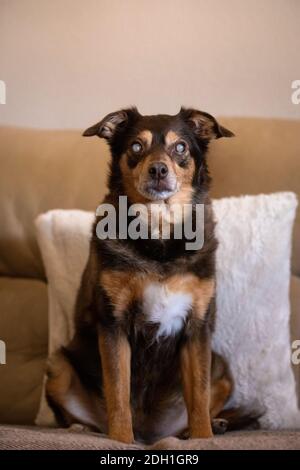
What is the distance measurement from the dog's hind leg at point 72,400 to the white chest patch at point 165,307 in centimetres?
28

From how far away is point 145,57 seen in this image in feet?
6.93

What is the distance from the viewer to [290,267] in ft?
5.67

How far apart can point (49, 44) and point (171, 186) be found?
1.07 meters

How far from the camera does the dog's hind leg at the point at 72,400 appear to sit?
4.99ft

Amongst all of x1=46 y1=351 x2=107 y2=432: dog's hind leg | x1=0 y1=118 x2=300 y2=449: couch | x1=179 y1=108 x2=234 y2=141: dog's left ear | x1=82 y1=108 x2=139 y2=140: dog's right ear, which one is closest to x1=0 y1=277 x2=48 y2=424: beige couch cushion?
x1=0 y1=118 x2=300 y2=449: couch

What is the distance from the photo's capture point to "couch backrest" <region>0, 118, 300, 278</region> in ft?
5.85

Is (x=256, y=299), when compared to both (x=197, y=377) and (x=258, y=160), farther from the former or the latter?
(x=258, y=160)

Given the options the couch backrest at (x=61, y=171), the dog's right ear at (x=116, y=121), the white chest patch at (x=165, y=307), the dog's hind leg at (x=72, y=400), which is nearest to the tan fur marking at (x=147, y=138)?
the dog's right ear at (x=116, y=121)

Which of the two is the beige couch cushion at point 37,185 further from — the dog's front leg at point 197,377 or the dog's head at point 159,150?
the dog's front leg at point 197,377

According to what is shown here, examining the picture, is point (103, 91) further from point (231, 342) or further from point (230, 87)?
point (231, 342)

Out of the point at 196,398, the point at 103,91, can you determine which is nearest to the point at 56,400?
the point at 196,398

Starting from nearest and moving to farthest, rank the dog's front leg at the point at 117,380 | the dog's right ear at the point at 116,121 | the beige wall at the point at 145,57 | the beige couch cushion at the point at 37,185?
the dog's front leg at the point at 117,380 < the dog's right ear at the point at 116,121 < the beige couch cushion at the point at 37,185 < the beige wall at the point at 145,57

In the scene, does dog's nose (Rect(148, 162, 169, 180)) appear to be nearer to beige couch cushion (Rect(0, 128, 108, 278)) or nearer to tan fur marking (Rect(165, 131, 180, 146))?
tan fur marking (Rect(165, 131, 180, 146))

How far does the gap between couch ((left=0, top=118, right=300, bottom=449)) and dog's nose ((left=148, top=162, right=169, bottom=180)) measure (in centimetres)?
46
